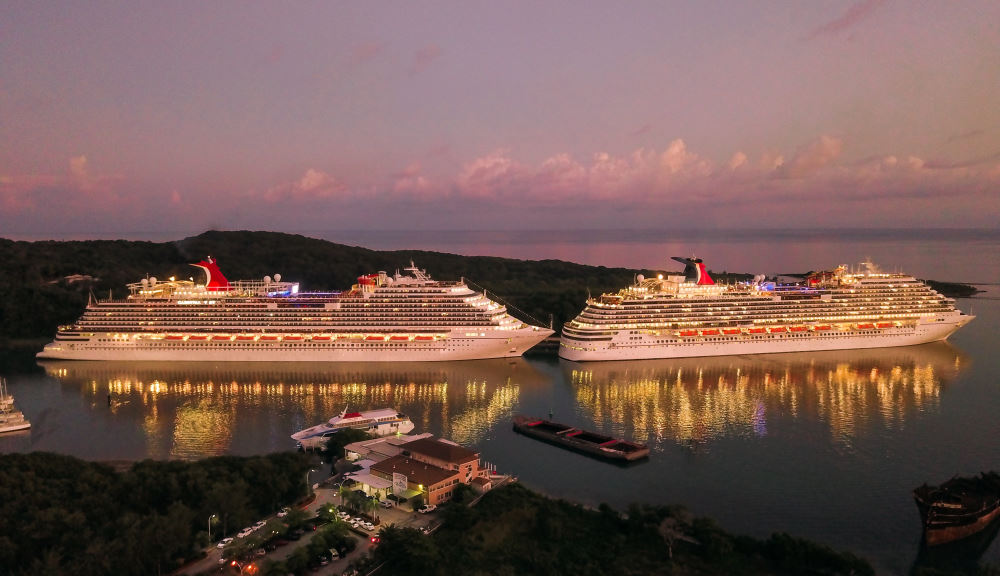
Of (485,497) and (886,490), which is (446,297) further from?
(886,490)

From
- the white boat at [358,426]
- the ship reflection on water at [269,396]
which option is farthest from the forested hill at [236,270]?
the white boat at [358,426]

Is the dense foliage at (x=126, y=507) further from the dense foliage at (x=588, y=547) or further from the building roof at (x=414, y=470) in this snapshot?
the dense foliage at (x=588, y=547)

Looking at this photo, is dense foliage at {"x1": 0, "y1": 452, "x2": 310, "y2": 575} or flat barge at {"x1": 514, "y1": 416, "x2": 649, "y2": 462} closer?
dense foliage at {"x1": 0, "y1": 452, "x2": 310, "y2": 575}

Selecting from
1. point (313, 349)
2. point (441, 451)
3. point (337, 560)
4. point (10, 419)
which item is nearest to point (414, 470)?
point (441, 451)

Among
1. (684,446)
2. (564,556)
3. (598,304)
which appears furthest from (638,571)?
(598,304)

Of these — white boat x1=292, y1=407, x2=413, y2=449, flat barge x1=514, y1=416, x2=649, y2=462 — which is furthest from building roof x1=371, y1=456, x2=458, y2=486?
flat barge x1=514, y1=416, x2=649, y2=462

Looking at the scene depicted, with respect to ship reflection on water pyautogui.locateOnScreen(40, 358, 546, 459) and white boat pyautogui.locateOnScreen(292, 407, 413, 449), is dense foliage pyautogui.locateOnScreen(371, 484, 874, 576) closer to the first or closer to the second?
ship reflection on water pyautogui.locateOnScreen(40, 358, 546, 459)

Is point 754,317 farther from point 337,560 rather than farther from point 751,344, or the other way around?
point 337,560
